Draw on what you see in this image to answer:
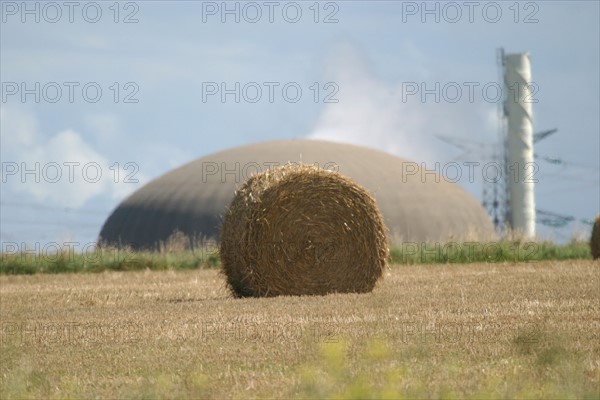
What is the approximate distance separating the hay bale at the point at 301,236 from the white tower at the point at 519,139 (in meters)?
39.7

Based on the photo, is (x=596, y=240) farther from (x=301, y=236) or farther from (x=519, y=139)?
(x=519, y=139)

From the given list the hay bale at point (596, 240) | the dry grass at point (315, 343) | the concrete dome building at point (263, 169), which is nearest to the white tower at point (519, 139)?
the concrete dome building at point (263, 169)

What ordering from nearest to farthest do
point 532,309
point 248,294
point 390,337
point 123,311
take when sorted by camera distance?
point 390,337 → point 532,309 → point 123,311 → point 248,294

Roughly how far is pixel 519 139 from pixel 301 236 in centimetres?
4125

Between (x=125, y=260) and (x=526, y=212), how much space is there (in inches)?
1351

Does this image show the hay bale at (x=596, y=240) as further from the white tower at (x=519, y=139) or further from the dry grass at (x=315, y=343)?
the white tower at (x=519, y=139)

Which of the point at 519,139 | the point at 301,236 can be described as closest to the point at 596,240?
the point at 301,236

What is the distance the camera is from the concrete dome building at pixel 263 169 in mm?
40844

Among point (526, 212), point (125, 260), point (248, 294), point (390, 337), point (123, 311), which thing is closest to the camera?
point (390, 337)

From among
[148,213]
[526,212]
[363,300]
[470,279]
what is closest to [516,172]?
[526,212]

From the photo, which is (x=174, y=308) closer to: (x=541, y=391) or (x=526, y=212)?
(x=541, y=391)

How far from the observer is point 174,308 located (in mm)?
12930

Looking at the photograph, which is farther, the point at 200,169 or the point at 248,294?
the point at 200,169

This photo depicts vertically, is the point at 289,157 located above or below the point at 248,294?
above
